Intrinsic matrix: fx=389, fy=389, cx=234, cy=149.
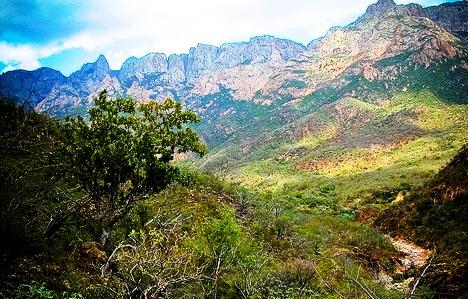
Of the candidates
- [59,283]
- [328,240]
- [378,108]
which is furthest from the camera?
[378,108]

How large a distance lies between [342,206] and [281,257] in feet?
194

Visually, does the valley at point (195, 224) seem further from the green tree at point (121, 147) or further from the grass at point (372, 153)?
the grass at point (372, 153)

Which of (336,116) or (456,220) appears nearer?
(456,220)

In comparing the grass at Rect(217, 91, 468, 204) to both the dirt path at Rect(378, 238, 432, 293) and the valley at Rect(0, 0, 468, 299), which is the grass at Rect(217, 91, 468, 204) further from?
the dirt path at Rect(378, 238, 432, 293)

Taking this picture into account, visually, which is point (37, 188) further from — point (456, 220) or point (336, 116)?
point (336, 116)

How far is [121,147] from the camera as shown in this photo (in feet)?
51.8

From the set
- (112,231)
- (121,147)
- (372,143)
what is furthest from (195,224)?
(372,143)

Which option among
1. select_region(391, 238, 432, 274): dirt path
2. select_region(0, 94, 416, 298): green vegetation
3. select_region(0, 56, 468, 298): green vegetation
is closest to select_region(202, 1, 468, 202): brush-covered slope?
select_region(0, 56, 468, 298): green vegetation

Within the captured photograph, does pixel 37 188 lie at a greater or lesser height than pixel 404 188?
greater

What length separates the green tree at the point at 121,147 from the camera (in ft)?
51.7

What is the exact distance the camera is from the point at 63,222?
1517 centimetres

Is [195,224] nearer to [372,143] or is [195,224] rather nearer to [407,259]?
[407,259]

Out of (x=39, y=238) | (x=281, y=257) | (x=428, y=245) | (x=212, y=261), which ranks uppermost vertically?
(x=39, y=238)

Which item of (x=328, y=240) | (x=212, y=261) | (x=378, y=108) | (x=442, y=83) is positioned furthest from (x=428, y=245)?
(x=442, y=83)
